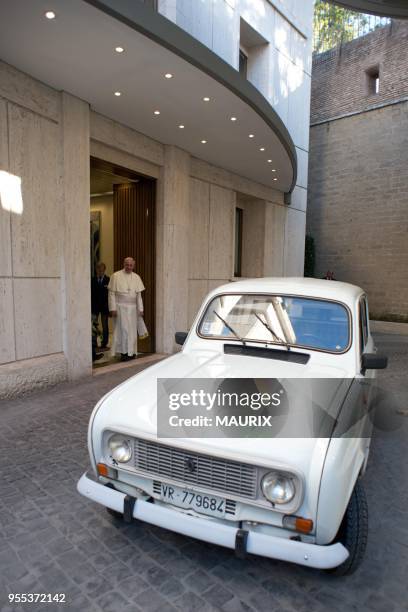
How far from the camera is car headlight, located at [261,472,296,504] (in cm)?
213

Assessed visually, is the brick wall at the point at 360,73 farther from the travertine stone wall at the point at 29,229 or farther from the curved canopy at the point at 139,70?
the travertine stone wall at the point at 29,229

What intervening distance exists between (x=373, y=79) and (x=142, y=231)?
522 inches

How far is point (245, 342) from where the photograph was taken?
3.47 metres

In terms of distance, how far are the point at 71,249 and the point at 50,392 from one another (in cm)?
223

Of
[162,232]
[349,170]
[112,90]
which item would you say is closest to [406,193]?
[349,170]

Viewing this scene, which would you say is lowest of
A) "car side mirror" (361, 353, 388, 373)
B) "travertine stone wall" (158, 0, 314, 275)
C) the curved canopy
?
"car side mirror" (361, 353, 388, 373)

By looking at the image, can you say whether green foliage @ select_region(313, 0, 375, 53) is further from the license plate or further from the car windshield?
the license plate

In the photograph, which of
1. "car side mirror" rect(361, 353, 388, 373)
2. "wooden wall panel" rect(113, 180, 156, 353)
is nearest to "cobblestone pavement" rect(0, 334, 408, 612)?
"car side mirror" rect(361, 353, 388, 373)

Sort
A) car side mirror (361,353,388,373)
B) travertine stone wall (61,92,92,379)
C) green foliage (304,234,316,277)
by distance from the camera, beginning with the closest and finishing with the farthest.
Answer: car side mirror (361,353,388,373) → travertine stone wall (61,92,92,379) → green foliage (304,234,316,277)

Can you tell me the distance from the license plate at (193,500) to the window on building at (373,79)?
17615 millimetres

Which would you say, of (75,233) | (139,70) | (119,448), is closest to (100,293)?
(75,233)

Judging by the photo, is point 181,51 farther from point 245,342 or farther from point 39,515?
point 39,515

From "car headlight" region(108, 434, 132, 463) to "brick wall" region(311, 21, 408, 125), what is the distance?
16683 mm

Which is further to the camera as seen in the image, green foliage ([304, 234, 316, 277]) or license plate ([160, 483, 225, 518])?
green foliage ([304, 234, 316, 277])
